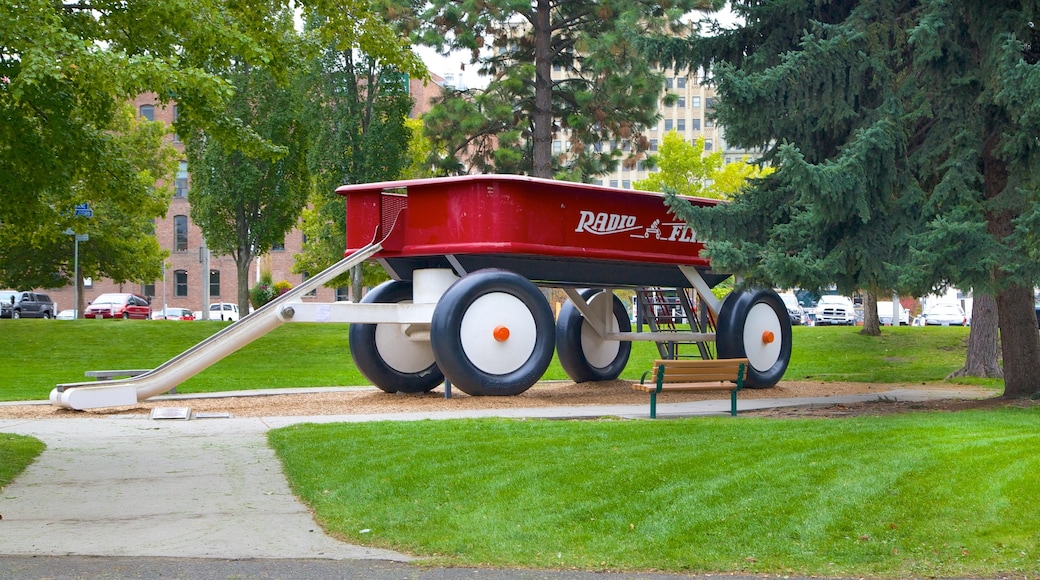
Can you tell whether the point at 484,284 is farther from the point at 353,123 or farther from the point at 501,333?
the point at 353,123

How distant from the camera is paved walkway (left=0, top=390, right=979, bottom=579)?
257 inches

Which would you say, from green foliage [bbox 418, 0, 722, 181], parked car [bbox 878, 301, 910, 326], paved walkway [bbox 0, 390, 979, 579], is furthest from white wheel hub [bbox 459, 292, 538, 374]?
parked car [bbox 878, 301, 910, 326]

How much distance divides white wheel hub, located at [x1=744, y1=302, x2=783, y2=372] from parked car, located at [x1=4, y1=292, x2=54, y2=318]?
136ft

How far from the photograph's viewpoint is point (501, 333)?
51.4ft

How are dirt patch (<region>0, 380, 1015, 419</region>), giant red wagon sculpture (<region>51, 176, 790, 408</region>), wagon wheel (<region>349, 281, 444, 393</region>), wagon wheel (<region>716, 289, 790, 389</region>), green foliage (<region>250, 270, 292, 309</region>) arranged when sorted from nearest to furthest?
dirt patch (<region>0, 380, 1015, 419</region>) → giant red wagon sculpture (<region>51, 176, 790, 408</region>) → wagon wheel (<region>349, 281, 444, 393</region>) → wagon wheel (<region>716, 289, 790, 389</region>) → green foliage (<region>250, 270, 292, 309</region>)

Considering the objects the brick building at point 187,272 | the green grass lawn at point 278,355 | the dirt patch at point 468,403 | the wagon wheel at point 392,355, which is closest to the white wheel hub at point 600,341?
the dirt patch at point 468,403

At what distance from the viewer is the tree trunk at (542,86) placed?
3003cm

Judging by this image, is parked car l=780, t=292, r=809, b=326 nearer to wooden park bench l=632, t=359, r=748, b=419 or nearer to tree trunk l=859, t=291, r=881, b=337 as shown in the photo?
tree trunk l=859, t=291, r=881, b=337

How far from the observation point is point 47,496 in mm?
8375

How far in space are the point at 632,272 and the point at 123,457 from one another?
9.69 meters

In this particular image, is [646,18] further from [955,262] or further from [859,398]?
[955,262]

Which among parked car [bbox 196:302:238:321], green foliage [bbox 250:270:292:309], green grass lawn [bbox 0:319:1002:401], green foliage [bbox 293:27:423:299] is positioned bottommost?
green grass lawn [bbox 0:319:1002:401]

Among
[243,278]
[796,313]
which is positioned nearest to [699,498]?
[243,278]

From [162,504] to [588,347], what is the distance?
488 inches
